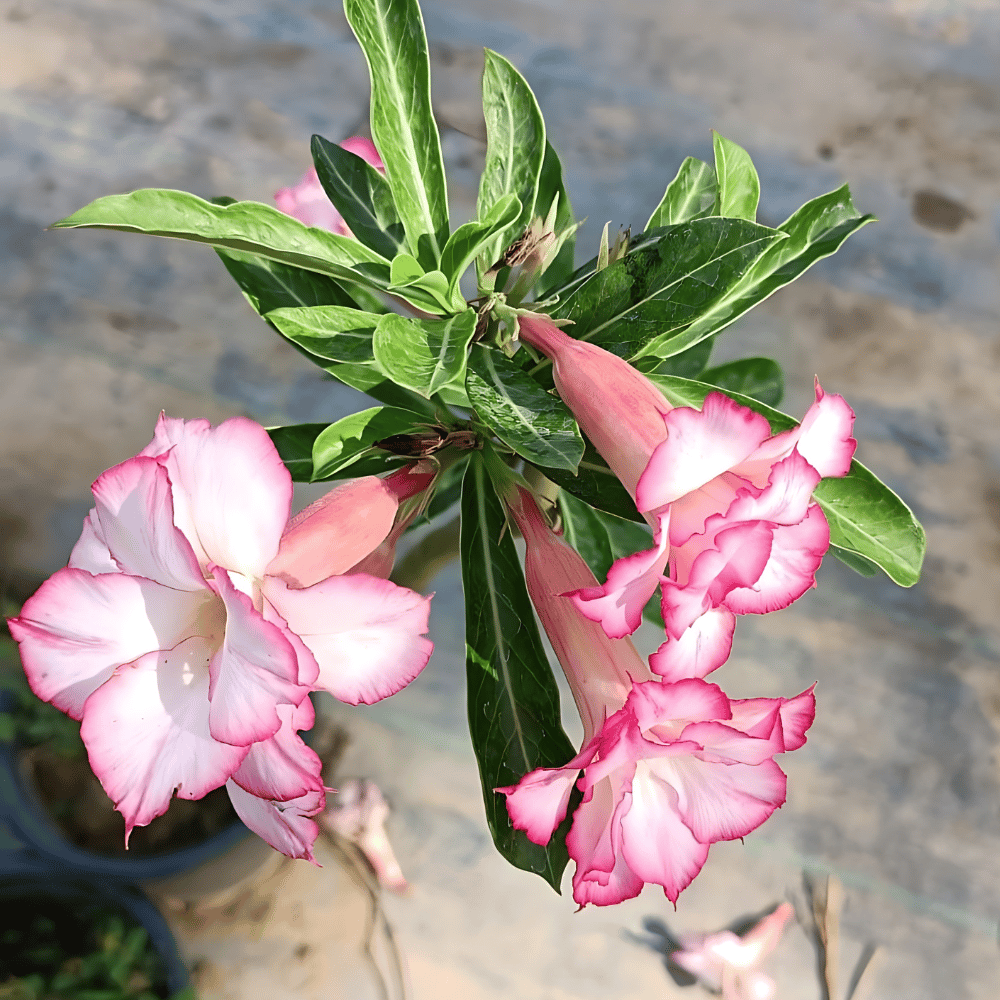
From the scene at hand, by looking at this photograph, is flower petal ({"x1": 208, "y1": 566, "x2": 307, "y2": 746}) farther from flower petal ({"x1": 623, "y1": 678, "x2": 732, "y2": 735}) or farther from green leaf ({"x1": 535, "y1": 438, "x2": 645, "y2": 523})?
green leaf ({"x1": 535, "y1": 438, "x2": 645, "y2": 523})

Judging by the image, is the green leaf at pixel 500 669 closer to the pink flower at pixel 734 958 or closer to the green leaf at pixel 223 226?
the green leaf at pixel 223 226

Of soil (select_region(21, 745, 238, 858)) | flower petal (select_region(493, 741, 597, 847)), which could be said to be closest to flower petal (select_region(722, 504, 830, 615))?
flower petal (select_region(493, 741, 597, 847))

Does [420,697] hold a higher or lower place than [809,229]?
lower

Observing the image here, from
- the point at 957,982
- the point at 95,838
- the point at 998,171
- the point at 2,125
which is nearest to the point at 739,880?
the point at 957,982

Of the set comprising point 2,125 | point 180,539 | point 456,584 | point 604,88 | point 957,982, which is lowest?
point 957,982

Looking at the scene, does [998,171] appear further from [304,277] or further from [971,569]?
[304,277]

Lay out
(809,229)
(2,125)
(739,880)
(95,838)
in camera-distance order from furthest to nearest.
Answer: (2,125)
(739,880)
(95,838)
(809,229)

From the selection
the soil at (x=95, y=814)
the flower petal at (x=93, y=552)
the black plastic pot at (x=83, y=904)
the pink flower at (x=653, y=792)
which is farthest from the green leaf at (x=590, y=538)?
the black plastic pot at (x=83, y=904)

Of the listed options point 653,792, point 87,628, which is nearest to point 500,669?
point 653,792
